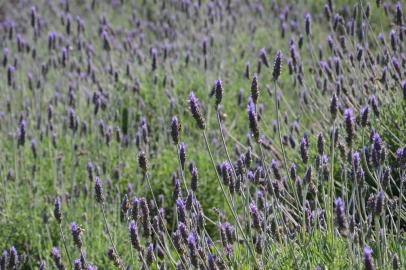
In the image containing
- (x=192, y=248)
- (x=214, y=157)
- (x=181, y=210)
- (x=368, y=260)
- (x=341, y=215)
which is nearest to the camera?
(x=368, y=260)

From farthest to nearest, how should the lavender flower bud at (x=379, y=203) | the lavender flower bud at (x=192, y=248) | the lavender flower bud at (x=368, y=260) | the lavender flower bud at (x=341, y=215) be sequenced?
the lavender flower bud at (x=192, y=248)
the lavender flower bud at (x=379, y=203)
the lavender flower bud at (x=341, y=215)
the lavender flower bud at (x=368, y=260)

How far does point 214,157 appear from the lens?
408cm

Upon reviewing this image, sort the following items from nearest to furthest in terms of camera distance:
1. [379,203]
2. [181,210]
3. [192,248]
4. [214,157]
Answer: [379,203]
[192,248]
[181,210]
[214,157]

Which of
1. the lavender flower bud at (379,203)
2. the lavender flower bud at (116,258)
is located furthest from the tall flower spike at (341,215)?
the lavender flower bud at (116,258)

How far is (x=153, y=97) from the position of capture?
5.19 meters

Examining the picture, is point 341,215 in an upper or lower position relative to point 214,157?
lower

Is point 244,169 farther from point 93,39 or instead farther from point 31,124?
point 93,39

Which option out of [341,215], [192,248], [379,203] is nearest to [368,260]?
[341,215]

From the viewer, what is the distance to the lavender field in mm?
2359

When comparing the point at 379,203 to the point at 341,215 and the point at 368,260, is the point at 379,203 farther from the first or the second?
the point at 368,260

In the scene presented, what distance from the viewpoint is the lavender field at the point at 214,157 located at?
2359 millimetres

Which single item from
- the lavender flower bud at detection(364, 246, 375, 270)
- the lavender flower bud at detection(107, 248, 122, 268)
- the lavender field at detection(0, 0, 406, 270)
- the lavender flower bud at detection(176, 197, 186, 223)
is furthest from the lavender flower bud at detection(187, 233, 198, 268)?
the lavender flower bud at detection(364, 246, 375, 270)

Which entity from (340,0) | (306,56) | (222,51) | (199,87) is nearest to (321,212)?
(199,87)

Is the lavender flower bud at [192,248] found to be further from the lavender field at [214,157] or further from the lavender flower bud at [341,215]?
the lavender flower bud at [341,215]
